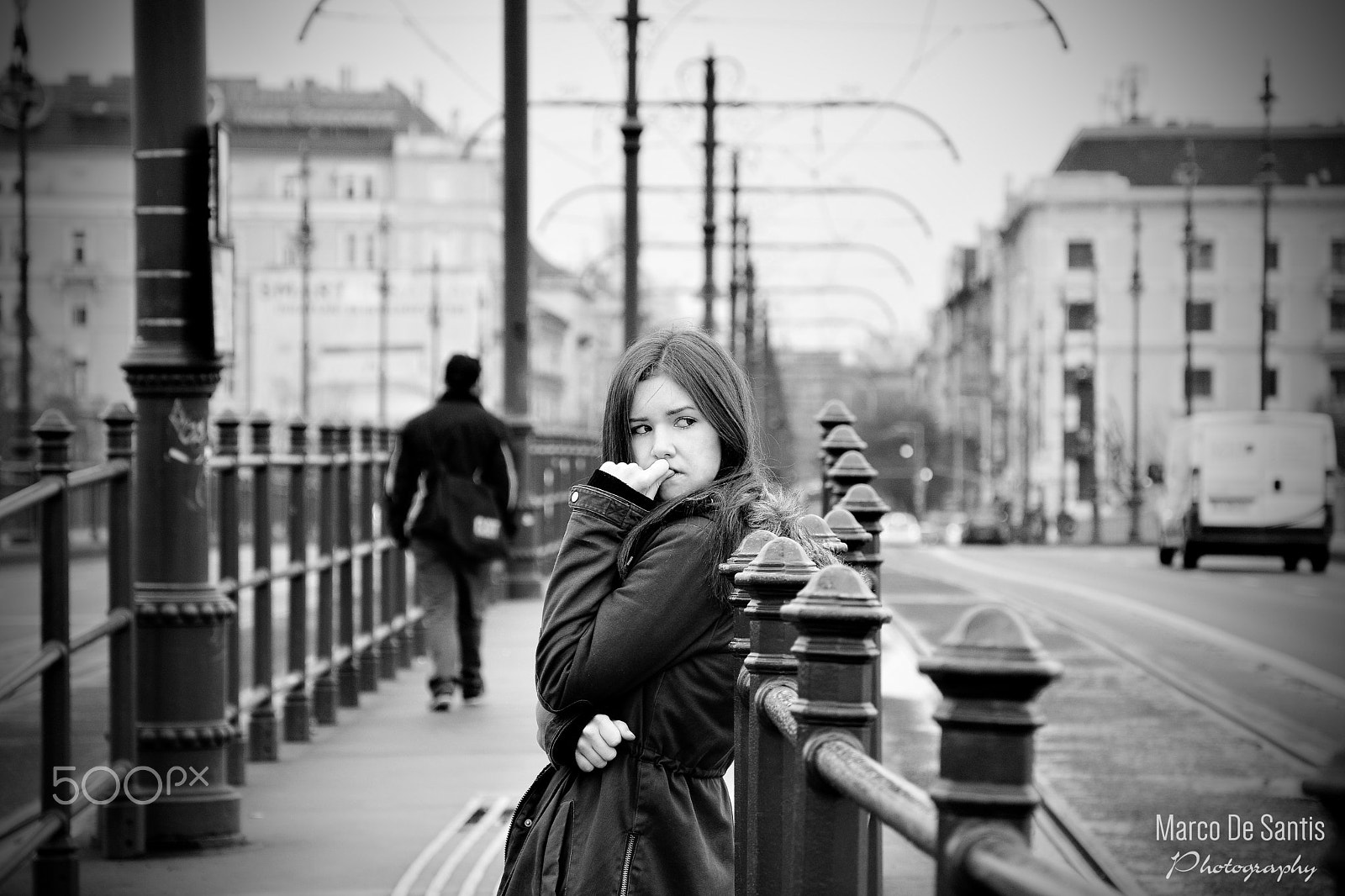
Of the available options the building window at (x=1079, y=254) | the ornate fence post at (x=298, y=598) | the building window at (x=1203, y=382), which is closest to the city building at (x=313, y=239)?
the building window at (x=1079, y=254)

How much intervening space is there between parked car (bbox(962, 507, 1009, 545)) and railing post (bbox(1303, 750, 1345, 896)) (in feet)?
229

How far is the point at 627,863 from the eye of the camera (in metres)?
3.26

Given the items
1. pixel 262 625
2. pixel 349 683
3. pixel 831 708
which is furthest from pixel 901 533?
pixel 831 708

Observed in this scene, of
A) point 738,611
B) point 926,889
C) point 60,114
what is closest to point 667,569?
point 738,611

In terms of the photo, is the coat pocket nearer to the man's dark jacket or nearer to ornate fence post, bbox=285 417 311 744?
ornate fence post, bbox=285 417 311 744

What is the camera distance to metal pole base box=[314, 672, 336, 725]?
1038 cm

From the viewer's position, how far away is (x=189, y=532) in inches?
275

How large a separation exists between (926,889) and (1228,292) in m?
89.6

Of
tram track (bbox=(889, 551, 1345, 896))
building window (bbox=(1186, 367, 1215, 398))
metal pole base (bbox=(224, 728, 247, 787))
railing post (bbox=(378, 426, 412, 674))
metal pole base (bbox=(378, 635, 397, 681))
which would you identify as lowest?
tram track (bbox=(889, 551, 1345, 896))

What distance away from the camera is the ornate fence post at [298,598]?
9719 mm

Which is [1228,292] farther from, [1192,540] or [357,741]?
[357,741]

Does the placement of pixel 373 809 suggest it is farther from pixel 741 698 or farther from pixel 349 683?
pixel 741 698

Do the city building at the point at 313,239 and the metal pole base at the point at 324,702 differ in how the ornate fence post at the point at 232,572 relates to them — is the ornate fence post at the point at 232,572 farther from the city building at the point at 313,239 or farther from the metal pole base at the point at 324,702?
the city building at the point at 313,239

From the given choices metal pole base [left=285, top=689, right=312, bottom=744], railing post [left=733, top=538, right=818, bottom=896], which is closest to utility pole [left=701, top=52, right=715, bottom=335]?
metal pole base [left=285, top=689, right=312, bottom=744]
